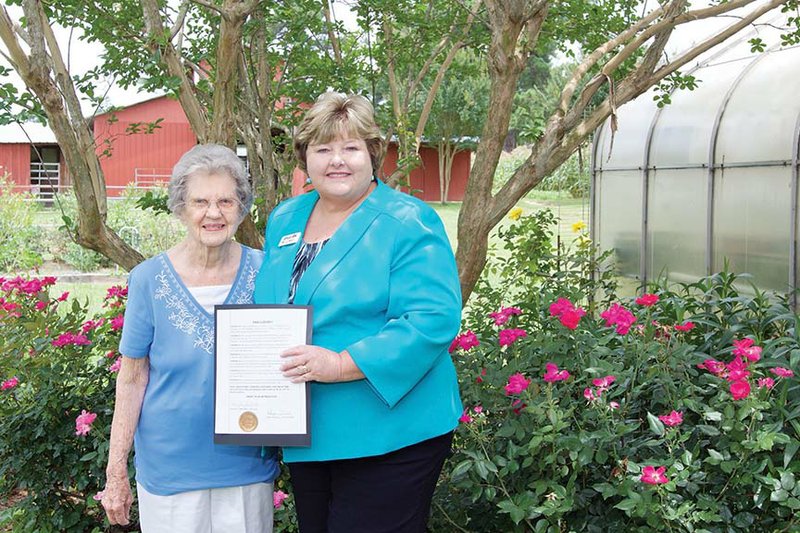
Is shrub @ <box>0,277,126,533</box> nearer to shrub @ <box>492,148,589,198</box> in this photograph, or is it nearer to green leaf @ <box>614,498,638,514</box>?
green leaf @ <box>614,498,638,514</box>

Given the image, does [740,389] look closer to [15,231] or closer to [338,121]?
[338,121]

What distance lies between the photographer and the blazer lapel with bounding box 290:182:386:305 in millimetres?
2298

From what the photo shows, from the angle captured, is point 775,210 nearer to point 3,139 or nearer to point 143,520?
point 143,520

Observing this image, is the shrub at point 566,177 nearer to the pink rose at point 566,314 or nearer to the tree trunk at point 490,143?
the tree trunk at point 490,143

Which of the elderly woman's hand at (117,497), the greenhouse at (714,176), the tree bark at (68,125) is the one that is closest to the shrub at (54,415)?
the tree bark at (68,125)

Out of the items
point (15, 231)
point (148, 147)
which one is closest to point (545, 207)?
point (148, 147)

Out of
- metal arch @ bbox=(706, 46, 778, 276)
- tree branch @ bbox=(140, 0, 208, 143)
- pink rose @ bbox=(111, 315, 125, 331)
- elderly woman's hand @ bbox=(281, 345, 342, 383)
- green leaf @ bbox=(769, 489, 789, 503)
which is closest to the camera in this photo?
elderly woman's hand @ bbox=(281, 345, 342, 383)

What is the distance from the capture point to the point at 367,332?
2264mm

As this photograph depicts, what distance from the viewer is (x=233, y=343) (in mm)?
2293

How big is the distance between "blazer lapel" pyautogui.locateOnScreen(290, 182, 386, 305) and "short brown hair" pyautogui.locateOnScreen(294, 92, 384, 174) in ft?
0.58

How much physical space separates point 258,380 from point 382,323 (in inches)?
13.3

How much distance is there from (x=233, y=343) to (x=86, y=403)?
7.06ft

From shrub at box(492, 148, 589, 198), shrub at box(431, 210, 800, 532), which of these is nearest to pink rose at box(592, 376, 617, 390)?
shrub at box(431, 210, 800, 532)

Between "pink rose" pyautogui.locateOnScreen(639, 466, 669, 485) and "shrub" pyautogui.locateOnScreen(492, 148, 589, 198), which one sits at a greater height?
"shrub" pyautogui.locateOnScreen(492, 148, 589, 198)
